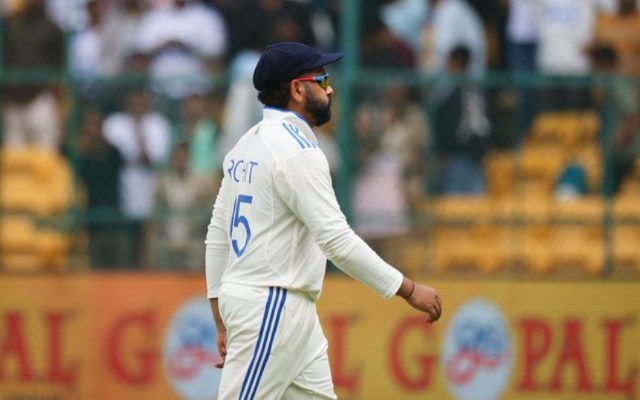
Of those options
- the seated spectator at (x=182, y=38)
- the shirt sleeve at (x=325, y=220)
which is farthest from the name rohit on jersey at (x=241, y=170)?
the seated spectator at (x=182, y=38)

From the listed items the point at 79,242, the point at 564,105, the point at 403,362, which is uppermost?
the point at 564,105

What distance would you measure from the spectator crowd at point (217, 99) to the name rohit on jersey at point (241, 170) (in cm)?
429

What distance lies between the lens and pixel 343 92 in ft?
37.2

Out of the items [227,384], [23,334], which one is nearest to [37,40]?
[23,334]

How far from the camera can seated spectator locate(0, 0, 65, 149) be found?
1148 centimetres

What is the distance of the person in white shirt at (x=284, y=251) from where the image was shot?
21.8 ft

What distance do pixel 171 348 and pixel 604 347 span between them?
3222 mm

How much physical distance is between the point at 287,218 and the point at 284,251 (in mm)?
143

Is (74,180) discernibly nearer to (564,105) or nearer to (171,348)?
(171,348)

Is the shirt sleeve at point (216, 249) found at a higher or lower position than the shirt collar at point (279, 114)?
lower

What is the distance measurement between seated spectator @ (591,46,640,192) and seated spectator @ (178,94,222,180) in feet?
9.22

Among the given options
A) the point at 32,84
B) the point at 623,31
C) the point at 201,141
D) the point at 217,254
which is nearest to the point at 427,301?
the point at 217,254

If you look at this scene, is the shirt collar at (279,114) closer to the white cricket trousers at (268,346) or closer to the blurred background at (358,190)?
the white cricket trousers at (268,346)

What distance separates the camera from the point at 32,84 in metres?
11.5
